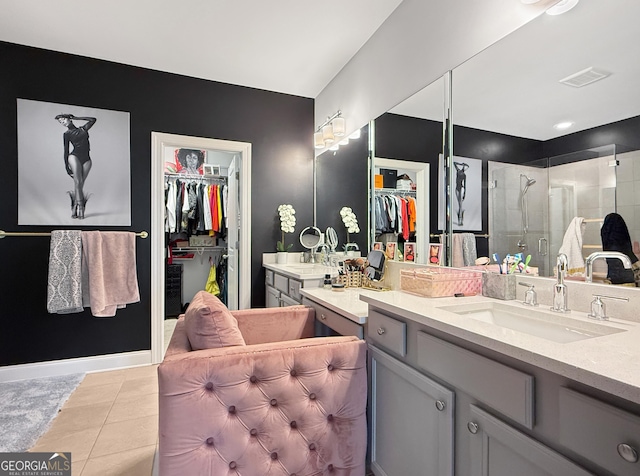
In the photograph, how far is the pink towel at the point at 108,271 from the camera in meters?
2.80

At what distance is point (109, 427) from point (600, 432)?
2.42 m

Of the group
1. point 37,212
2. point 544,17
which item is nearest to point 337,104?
point 544,17

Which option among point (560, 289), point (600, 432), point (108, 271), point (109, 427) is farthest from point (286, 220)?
point (600, 432)

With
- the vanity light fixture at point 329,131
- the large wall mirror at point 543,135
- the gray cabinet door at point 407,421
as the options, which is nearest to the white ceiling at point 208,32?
the vanity light fixture at point 329,131

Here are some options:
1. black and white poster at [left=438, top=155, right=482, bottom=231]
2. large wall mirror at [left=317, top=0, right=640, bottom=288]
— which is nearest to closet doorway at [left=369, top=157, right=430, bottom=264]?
large wall mirror at [left=317, top=0, right=640, bottom=288]

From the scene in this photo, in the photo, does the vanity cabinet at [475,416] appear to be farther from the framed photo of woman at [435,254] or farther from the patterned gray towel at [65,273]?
the patterned gray towel at [65,273]

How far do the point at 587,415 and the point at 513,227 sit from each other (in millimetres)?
978

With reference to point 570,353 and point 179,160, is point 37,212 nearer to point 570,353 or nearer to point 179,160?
point 179,160

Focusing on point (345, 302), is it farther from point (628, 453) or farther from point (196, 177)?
point (196, 177)

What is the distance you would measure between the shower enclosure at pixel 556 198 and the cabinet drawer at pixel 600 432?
70 centimetres

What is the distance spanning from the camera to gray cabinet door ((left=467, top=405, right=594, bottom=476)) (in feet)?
2.49

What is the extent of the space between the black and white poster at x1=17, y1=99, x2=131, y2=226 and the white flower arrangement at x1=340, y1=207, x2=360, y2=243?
6.16 feet

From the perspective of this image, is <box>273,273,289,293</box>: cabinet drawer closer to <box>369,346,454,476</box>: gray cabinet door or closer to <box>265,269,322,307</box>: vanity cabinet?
<box>265,269,322,307</box>: vanity cabinet

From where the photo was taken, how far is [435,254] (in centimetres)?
200
